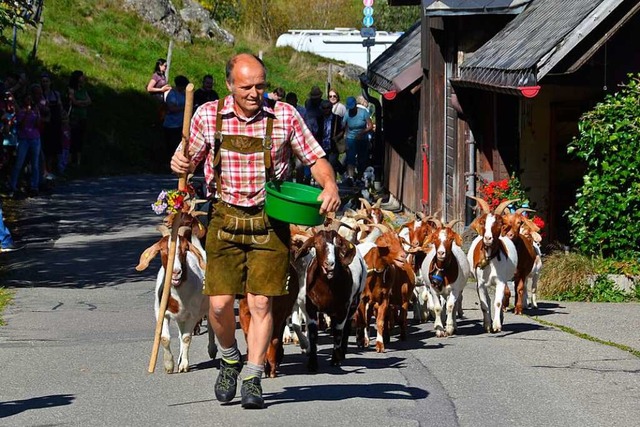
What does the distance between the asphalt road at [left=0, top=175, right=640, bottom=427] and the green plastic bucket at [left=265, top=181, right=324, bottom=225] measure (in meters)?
1.29

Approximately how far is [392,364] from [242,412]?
2.58 meters

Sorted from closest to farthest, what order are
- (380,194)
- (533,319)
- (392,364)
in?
1. (392,364)
2. (533,319)
3. (380,194)

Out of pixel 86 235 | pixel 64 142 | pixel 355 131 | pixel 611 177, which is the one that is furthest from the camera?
pixel 355 131

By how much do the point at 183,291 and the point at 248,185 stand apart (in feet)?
7.40

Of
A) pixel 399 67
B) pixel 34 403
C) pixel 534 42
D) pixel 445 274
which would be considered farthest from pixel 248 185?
pixel 399 67

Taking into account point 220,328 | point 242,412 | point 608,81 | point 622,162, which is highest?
point 608,81

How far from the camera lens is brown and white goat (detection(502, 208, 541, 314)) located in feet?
46.8

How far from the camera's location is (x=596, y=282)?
15.9 metres

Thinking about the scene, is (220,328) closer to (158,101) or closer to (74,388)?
(74,388)

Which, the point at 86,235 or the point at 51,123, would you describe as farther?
the point at 51,123

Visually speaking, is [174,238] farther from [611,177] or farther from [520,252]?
[611,177]

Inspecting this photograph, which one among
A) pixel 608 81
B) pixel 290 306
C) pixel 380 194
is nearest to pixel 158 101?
pixel 380 194

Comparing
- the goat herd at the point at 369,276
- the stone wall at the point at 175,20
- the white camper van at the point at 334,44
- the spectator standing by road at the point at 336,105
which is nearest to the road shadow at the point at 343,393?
the goat herd at the point at 369,276

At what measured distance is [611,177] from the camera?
15961 mm
